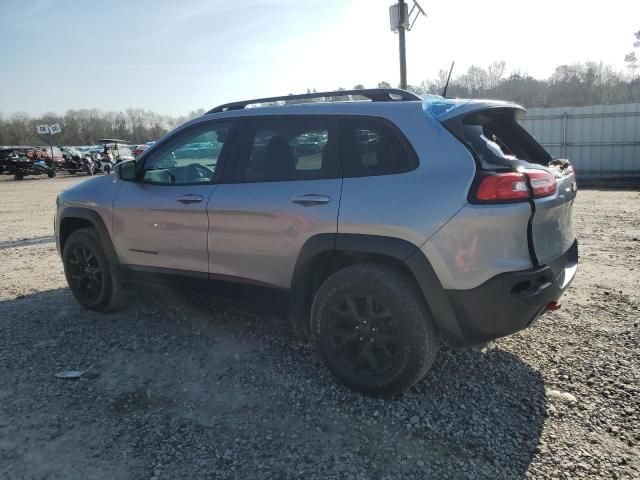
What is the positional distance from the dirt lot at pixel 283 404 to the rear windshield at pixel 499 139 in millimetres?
Result: 1427

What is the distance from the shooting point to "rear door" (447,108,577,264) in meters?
2.76

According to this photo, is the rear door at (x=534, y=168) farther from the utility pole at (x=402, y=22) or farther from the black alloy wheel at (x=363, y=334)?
the utility pole at (x=402, y=22)

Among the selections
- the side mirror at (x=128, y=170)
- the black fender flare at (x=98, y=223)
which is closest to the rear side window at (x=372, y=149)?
the side mirror at (x=128, y=170)

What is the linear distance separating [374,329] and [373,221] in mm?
651

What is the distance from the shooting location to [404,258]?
2846 mm

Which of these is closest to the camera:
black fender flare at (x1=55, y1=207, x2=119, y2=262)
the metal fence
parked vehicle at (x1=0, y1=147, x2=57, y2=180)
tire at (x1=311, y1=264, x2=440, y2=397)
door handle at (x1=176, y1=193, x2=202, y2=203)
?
tire at (x1=311, y1=264, x2=440, y2=397)

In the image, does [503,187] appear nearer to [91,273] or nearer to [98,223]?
[98,223]

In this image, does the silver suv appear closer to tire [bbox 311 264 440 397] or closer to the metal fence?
tire [bbox 311 264 440 397]

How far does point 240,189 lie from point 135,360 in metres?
1.49

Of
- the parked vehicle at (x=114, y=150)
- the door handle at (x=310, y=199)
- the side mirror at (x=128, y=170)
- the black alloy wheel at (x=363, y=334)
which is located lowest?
the black alloy wheel at (x=363, y=334)

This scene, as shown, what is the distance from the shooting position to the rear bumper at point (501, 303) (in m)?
2.70

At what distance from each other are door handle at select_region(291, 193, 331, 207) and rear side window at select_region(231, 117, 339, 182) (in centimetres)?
14

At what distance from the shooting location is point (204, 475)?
2477mm

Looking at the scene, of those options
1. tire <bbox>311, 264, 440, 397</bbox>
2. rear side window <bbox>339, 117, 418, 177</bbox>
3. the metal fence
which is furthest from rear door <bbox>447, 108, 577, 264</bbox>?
the metal fence
